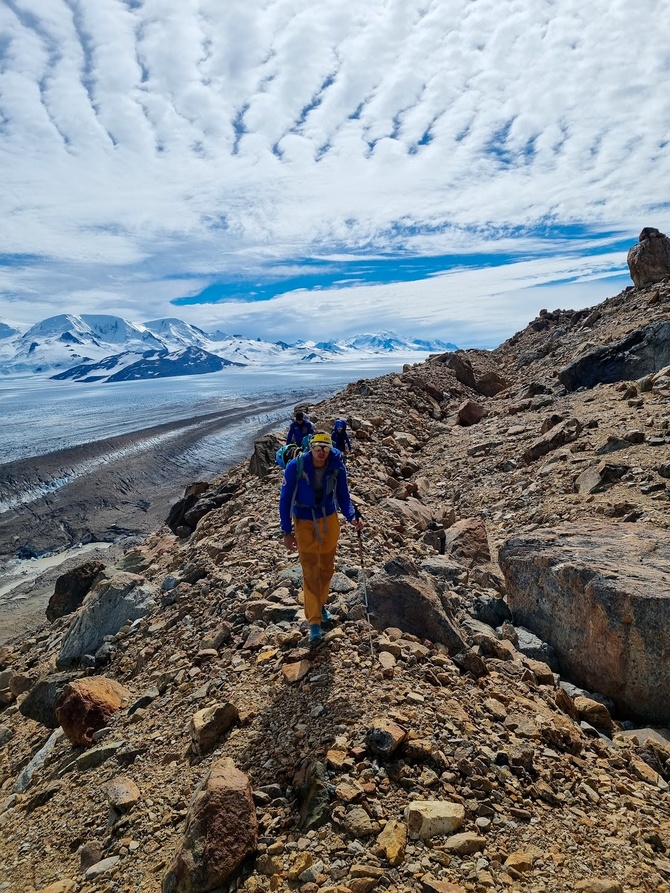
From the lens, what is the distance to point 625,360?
16531 millimetres

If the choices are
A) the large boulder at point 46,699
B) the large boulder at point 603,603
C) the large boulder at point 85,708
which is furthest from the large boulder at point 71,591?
the large boulder at point 603,603

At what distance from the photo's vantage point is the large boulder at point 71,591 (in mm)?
11191

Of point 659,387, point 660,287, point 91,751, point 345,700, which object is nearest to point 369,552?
point 345,700

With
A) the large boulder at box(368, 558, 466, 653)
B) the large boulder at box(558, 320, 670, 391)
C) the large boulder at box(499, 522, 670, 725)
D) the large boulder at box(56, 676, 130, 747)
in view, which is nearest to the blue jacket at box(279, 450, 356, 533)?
the large boulder at box(368, 558, 466, 653)

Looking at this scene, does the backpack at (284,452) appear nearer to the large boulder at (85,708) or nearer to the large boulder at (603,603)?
the large boulder at (603,603)

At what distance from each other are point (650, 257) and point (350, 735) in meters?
33.1

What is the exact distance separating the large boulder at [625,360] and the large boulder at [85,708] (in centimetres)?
1637

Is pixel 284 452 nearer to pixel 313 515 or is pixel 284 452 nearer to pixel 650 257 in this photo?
pixel 313 515

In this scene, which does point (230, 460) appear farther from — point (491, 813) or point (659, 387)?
point (491, 813)

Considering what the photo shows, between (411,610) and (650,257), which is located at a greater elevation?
(650,257)

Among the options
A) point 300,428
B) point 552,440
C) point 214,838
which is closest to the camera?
point 214,838

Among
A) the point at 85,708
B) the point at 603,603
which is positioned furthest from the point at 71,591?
the point at 603,603

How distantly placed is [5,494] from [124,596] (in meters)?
26.2

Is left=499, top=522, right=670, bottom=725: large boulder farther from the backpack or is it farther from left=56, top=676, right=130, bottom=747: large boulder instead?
→ left=56, top=676, right=130, bottom=747: large boulder
